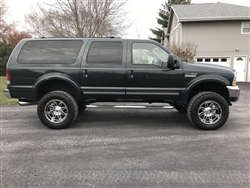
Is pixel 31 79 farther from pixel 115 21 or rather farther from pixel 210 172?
pixel 115 21

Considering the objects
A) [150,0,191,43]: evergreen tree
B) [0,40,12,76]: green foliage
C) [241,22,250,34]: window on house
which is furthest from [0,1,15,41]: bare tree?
[241,22,250,34]: window on house

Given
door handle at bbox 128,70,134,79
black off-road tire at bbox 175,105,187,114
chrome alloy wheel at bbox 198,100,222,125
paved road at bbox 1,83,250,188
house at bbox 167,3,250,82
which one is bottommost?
paved road at bbox 1,83,250,188

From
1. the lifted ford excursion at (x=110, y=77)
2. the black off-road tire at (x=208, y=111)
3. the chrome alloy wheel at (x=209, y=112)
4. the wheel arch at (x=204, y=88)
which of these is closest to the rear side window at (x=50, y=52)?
the lifted ford excursion at (x=110, y=77)

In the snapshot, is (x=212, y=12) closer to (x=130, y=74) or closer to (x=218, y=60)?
(x=218, y=60)

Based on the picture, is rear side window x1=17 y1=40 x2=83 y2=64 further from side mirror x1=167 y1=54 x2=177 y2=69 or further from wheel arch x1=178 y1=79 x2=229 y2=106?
wheel arch x1=178 y1=79 x2=229 y2=106

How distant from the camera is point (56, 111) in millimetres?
5422

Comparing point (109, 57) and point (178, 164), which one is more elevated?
point (109, 57)

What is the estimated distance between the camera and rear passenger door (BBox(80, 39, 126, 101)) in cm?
529

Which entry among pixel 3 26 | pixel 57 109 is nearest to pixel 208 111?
pixel 57 109

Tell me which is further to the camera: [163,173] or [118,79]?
[118,79]

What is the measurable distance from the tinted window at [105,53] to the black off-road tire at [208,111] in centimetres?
192

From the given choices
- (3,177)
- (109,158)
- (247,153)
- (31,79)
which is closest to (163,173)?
(109,158)

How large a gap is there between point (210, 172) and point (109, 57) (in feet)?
10.6

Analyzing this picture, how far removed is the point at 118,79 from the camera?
531 centimetres
